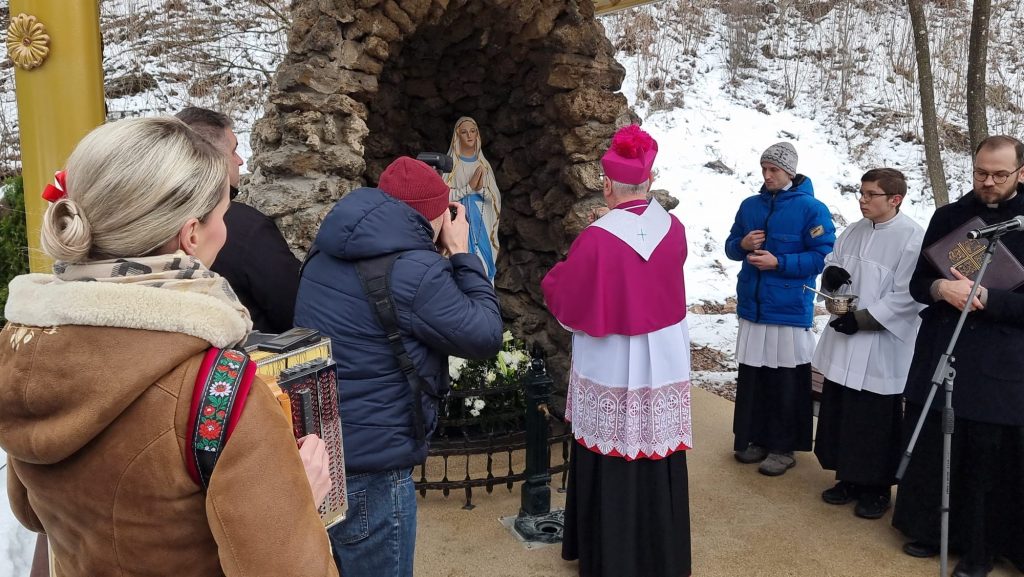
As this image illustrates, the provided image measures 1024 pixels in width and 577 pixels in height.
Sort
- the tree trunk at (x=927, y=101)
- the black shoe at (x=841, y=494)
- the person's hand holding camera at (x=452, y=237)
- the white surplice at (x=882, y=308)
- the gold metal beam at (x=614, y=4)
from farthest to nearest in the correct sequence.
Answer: the gold metal beam at (x=614, y=4) < the tree trunk at (x=927, y=101) < the black shoe at (x=841, y=494) < the white surplice at (x=882, y=308) < the person's hand holding camera at (x=452, y=237)

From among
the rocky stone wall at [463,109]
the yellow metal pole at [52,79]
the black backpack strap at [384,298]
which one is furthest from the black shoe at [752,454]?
the yellow metal pole at [52,79]

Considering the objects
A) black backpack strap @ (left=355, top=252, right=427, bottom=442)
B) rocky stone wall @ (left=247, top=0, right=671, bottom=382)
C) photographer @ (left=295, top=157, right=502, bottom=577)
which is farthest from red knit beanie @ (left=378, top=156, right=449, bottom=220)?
rocky stone wall @ (left=247, top=0, right=671, bottom=382)

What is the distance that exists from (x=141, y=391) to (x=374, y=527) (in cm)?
128

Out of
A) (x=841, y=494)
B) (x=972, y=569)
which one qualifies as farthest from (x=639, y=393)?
(x=841, y=494)

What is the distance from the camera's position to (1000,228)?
9.77 feet

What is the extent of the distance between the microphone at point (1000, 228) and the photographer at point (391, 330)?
2.08 meters

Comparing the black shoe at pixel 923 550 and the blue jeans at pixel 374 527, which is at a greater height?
the blue jeans at pixel 374 527

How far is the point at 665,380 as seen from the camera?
3123mm

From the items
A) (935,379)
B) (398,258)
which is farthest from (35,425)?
(935,379)

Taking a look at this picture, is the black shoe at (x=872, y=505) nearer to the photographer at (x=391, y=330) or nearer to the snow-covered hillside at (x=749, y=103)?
the photographer at (x=391, y=330)

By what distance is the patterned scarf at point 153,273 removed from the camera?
110cm

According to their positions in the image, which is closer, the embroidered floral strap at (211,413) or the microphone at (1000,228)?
the embroidered floral strap at (211,413)

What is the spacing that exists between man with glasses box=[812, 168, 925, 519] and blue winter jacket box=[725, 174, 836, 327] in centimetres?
21

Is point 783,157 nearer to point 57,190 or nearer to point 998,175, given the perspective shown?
point 998,175
